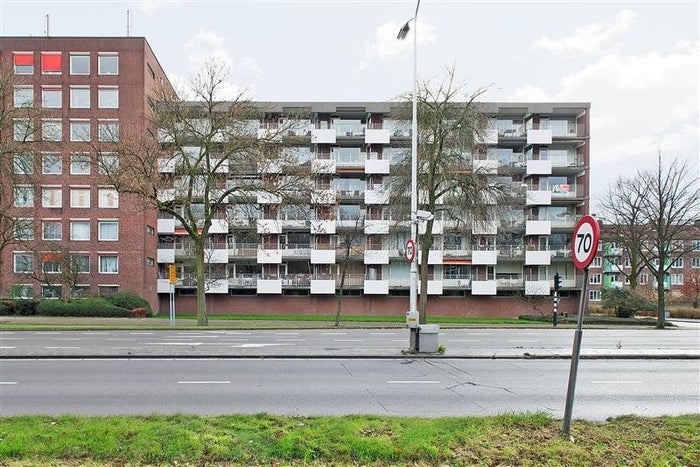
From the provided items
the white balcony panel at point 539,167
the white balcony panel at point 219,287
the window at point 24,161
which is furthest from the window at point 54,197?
the white balcony panel at point 539,167

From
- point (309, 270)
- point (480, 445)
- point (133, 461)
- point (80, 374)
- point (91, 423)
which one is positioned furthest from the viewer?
point (309, 270)

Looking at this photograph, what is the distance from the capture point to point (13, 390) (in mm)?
9719

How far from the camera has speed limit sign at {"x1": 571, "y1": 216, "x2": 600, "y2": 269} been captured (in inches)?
243

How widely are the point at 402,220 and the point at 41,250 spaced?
2948 cm

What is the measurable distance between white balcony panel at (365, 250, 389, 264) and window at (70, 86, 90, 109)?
27.3 metres

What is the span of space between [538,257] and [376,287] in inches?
586

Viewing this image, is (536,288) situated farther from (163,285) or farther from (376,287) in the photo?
(163,285)

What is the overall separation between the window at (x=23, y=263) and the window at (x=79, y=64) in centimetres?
1584

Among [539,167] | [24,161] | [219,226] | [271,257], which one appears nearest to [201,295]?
[24,161]

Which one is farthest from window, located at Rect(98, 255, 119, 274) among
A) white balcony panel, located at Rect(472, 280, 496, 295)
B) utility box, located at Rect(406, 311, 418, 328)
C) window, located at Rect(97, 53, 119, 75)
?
utility box, located at Rect(406, 311, 418, 328)

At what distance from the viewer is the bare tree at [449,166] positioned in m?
27.6

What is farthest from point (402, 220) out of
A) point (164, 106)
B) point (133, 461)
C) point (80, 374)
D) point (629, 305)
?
point (629, 305)

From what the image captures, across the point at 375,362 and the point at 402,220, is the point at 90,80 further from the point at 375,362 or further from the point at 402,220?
the point at 375,362

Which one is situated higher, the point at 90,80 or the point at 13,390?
the point at 90,80
